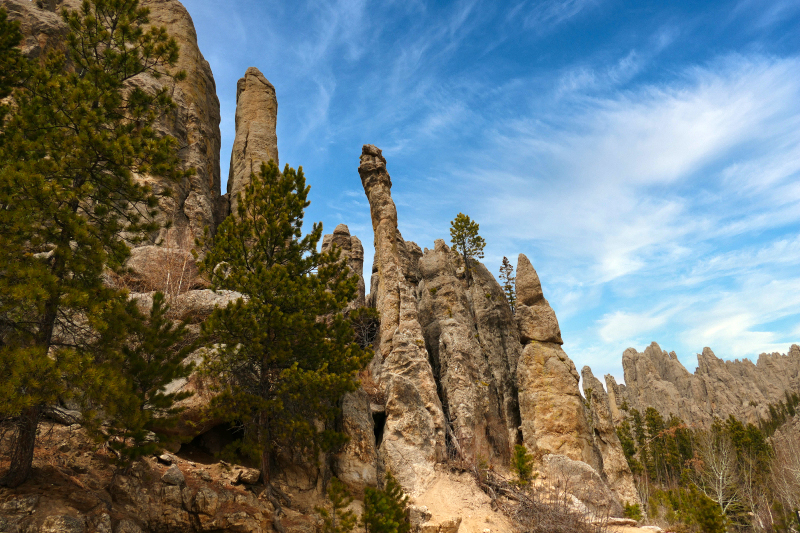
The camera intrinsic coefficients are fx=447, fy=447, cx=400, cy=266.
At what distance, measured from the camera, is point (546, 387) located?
2292cm

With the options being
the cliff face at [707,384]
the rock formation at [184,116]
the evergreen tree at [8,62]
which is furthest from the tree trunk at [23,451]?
the cliff face at [707,384]

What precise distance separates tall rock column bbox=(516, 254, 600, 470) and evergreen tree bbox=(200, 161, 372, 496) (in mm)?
12890

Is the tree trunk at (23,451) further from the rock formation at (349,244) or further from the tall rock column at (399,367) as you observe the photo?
the rock formation at (349,244)

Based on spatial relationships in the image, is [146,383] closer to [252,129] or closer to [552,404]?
[552,404]

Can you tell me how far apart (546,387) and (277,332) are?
52.2 feet

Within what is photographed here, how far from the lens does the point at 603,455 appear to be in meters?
23.2

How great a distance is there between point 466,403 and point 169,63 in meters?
16.9

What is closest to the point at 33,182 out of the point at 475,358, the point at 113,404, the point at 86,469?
the point at 113,404

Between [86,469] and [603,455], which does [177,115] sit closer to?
[86,469]

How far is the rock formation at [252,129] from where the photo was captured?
90.8 feet

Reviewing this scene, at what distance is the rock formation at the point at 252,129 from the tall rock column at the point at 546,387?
723 inches

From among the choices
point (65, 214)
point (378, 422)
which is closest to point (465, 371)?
point (378, 422)

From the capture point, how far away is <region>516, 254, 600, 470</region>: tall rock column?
21281 millimetres

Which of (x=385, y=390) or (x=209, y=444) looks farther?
(x=385, y=390)
